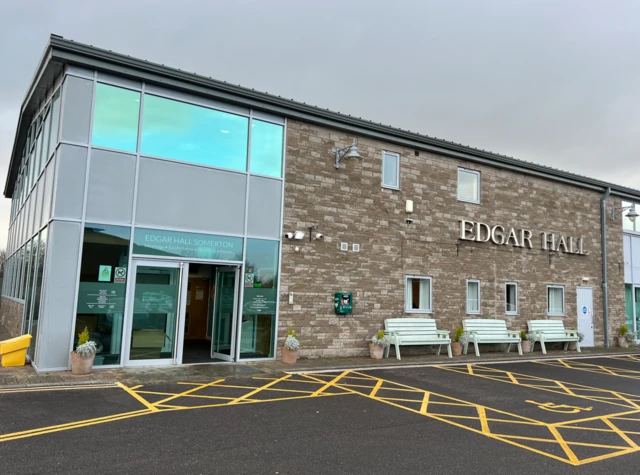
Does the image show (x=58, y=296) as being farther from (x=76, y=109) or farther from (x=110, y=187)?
(x=76, y=109)

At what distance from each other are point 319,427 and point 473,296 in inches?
405

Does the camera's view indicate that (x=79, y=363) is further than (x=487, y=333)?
No

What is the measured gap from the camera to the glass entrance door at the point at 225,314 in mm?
11625

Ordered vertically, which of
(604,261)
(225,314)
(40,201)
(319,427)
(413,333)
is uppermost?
(40,201)

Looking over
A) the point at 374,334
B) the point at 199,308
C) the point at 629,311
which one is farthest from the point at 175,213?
the point at 629,311

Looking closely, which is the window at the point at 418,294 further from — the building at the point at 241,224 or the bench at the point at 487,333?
the bench at the point at 487,333

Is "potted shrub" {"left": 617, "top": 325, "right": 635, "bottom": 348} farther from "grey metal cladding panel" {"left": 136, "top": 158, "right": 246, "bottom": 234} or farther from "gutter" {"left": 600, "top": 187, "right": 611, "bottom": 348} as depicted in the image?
"grey metal cladding panel" {"left": 136, "top": 158, "right": 246, "bottom": 234}

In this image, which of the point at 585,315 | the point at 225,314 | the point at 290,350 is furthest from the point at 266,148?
the point at 585,315

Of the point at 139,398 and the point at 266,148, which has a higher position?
the point at 266,148

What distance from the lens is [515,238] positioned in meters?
16.4

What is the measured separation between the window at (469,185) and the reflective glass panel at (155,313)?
29.9 ft

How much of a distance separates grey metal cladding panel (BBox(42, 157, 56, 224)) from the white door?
16785mm

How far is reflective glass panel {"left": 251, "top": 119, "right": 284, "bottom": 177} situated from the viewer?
39.6ft

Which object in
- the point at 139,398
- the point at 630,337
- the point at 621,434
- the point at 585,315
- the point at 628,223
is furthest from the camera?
the point at 628,223
